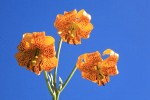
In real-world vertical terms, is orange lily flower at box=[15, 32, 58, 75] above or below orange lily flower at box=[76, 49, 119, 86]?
above

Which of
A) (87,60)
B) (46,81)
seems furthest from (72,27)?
(46,81)

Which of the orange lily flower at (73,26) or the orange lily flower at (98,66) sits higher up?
the orange lily flower at (73,26)

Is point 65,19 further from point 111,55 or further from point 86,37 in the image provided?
point 111,55

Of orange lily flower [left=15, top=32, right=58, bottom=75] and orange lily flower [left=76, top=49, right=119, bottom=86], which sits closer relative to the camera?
orange lily flower [left=15, top=32, right=58, bottom=75]

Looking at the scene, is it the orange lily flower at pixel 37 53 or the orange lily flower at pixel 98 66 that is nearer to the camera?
the orange lily flower at pixel 37 53

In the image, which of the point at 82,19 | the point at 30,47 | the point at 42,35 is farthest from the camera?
the point at 82,19
